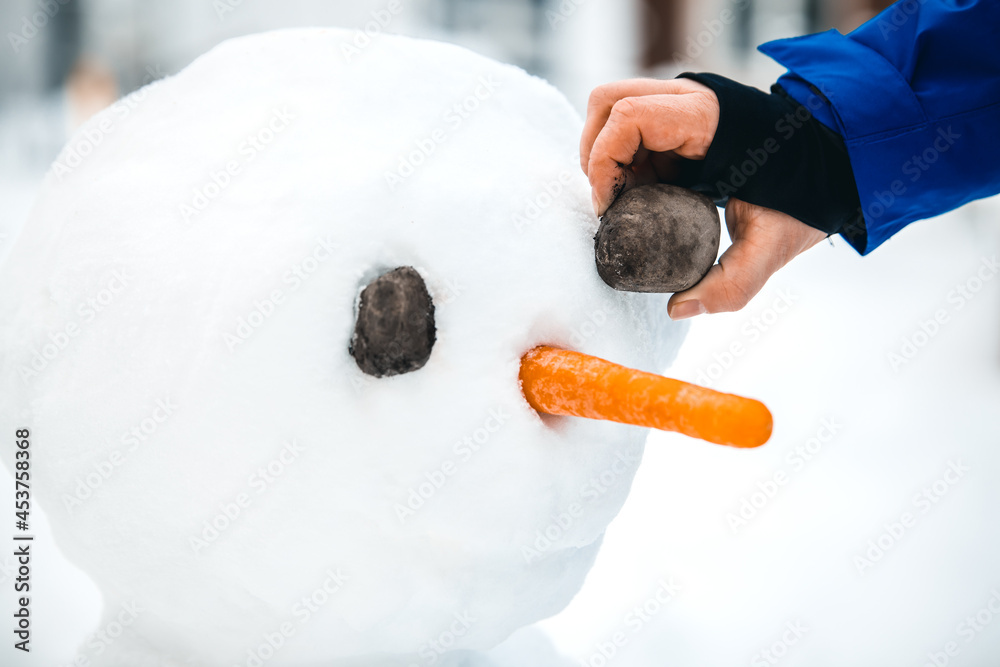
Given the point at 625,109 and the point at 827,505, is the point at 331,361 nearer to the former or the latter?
the point at 625,109

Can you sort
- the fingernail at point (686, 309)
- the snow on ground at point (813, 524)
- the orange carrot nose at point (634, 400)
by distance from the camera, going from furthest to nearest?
the snow on ground at point (813, 524) < the fingernail at point (686, 309) < the orange carrot nose at point (634, 400)

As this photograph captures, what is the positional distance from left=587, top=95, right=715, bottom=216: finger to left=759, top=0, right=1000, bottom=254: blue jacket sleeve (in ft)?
0.58

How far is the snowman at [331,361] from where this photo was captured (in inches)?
26.3

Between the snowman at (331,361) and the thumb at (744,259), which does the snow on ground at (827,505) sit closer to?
the snowman at (331,361)

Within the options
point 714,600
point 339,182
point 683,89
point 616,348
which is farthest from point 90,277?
point 714,600

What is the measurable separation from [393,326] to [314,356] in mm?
89

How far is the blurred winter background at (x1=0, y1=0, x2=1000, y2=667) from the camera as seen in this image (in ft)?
3.76

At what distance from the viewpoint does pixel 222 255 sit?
26.7 inches

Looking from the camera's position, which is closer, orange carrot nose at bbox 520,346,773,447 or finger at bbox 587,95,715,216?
orange carrot nose at bbox 520,346,773,447

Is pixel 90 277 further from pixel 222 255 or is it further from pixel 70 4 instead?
pixel 70 4

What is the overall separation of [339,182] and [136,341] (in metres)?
0.26

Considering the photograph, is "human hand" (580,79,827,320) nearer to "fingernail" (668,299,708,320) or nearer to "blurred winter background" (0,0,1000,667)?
"fingernail" (668,299,708,320)

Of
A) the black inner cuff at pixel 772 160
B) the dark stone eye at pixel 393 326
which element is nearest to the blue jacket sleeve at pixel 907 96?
the black inner cuff at pixel 772 160

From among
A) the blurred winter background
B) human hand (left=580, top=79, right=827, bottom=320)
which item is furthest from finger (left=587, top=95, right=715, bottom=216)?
the blurred winter background
